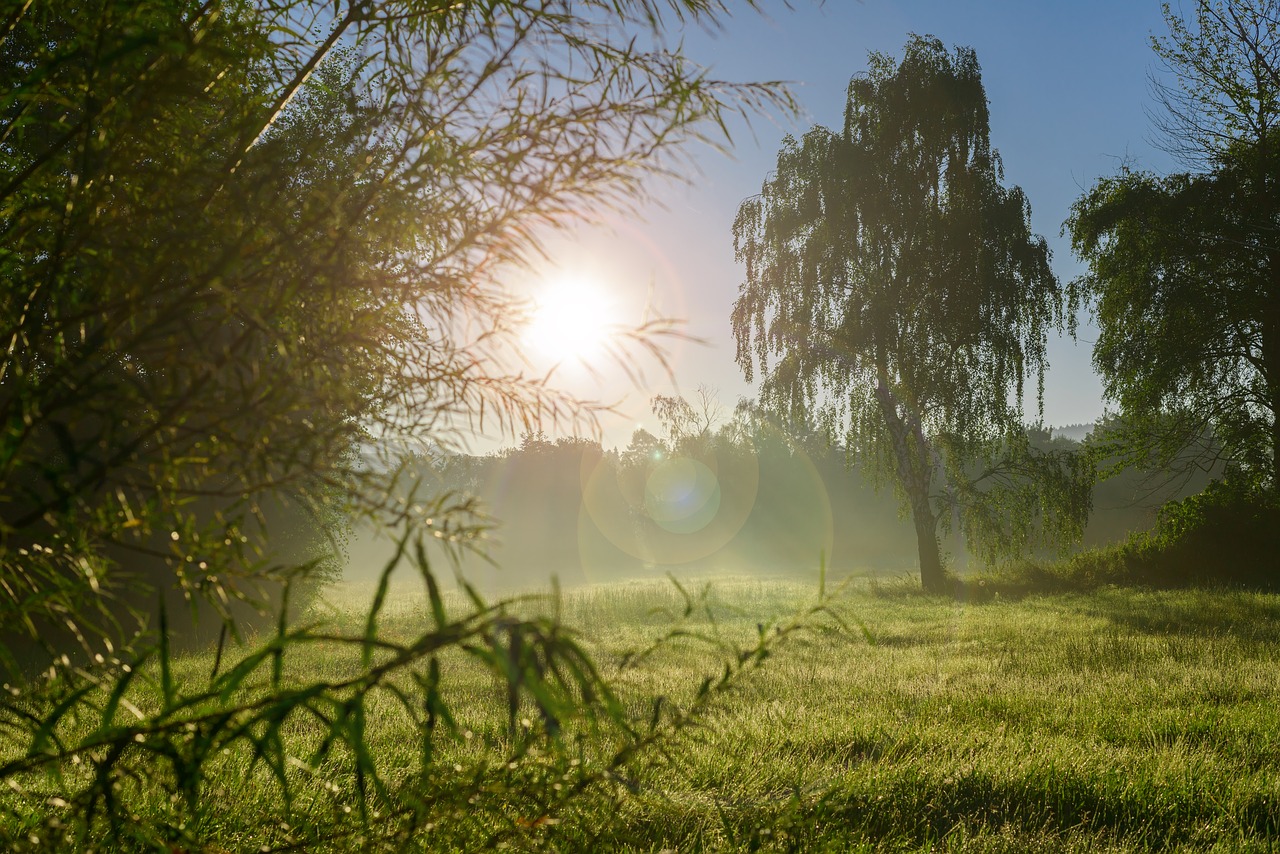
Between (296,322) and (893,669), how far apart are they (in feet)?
25.9

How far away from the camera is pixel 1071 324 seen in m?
17.0

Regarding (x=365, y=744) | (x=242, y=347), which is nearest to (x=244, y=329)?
(x=242, y=347)

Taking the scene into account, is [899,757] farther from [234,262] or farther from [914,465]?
[914,465]

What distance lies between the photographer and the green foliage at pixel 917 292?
54.3 ft

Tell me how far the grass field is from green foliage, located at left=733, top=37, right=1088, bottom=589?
720 cm

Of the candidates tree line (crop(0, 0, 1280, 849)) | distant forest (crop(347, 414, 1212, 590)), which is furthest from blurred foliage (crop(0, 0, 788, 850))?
distant forest (crop(347, 414, 1212, 590))

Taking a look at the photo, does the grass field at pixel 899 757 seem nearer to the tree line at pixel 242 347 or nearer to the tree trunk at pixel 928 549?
the tree line at pixel 242 347

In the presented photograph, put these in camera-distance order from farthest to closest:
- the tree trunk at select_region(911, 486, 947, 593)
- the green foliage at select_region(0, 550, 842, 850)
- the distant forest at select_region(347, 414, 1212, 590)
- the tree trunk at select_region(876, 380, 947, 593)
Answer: the distant forest at select_region(347, 414, 1212, 590), the tree trunk at select_region(911, 486, 947, 593), the tree trunk at select_region(876, 380, 947, 593), the green foliage at select_region(0, 550, 842, 850)

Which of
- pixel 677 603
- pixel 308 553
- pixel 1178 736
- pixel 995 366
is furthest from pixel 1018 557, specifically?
pixel 308 553

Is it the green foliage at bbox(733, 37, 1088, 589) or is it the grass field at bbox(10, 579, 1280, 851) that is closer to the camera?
the grass field at bbox(10, 579, 1280, 851)

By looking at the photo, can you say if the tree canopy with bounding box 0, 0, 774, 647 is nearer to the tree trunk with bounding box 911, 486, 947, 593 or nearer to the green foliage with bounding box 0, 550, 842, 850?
the green foliage with bounding box 0, 550, 842, 850

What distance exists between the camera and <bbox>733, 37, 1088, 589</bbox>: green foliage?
1655cm

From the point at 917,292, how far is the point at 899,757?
1390 centimetres

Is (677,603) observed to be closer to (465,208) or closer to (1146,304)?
(1146,304)
